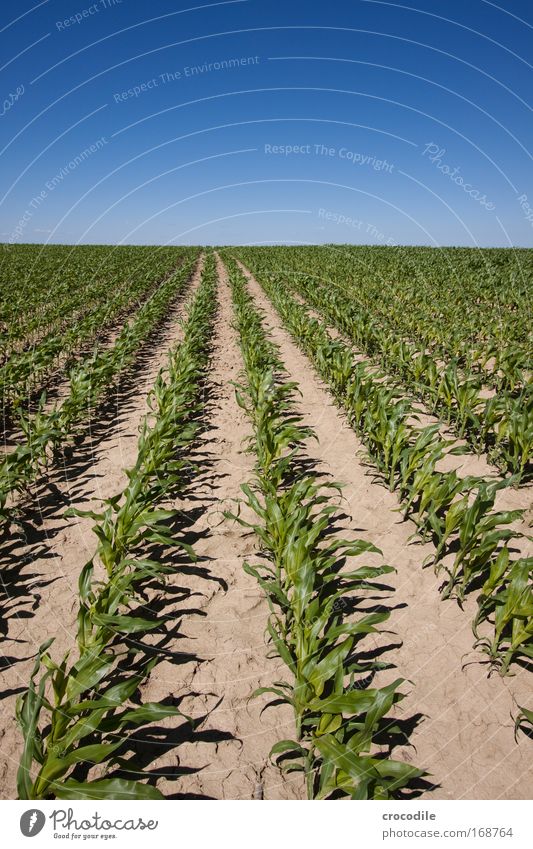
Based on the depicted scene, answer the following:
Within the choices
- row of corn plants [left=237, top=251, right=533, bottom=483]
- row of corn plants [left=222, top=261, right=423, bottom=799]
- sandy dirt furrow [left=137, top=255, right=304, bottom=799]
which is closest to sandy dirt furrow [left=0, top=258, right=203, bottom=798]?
sandy dirt furrow [left=137, top=255, right=304, bottom=799]

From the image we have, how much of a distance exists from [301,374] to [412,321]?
414 centimetres

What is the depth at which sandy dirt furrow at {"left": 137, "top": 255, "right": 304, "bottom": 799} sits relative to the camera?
2.22 metres

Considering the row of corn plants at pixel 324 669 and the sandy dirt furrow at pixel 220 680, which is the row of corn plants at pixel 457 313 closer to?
the row of corn plants at pixel 324 669

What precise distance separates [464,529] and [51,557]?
3409 millimetres

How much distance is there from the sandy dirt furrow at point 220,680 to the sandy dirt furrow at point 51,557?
738mm

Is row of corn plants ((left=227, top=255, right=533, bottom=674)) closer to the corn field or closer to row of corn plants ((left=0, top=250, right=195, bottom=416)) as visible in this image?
the corn field

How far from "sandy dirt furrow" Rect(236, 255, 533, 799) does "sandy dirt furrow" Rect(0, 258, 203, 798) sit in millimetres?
2156

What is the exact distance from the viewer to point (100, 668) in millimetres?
2414

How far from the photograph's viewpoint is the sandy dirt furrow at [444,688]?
2.22m

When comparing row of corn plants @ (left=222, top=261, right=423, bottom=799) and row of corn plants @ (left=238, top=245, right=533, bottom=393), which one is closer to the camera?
row of corn plants @ (left=222, top=261, right=423, bottom=799)

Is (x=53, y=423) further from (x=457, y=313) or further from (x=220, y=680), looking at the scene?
(x=457, y=313)

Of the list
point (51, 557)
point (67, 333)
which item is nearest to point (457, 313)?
point (67, 333)

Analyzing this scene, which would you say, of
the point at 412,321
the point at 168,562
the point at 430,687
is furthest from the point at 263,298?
the point at 430,687
